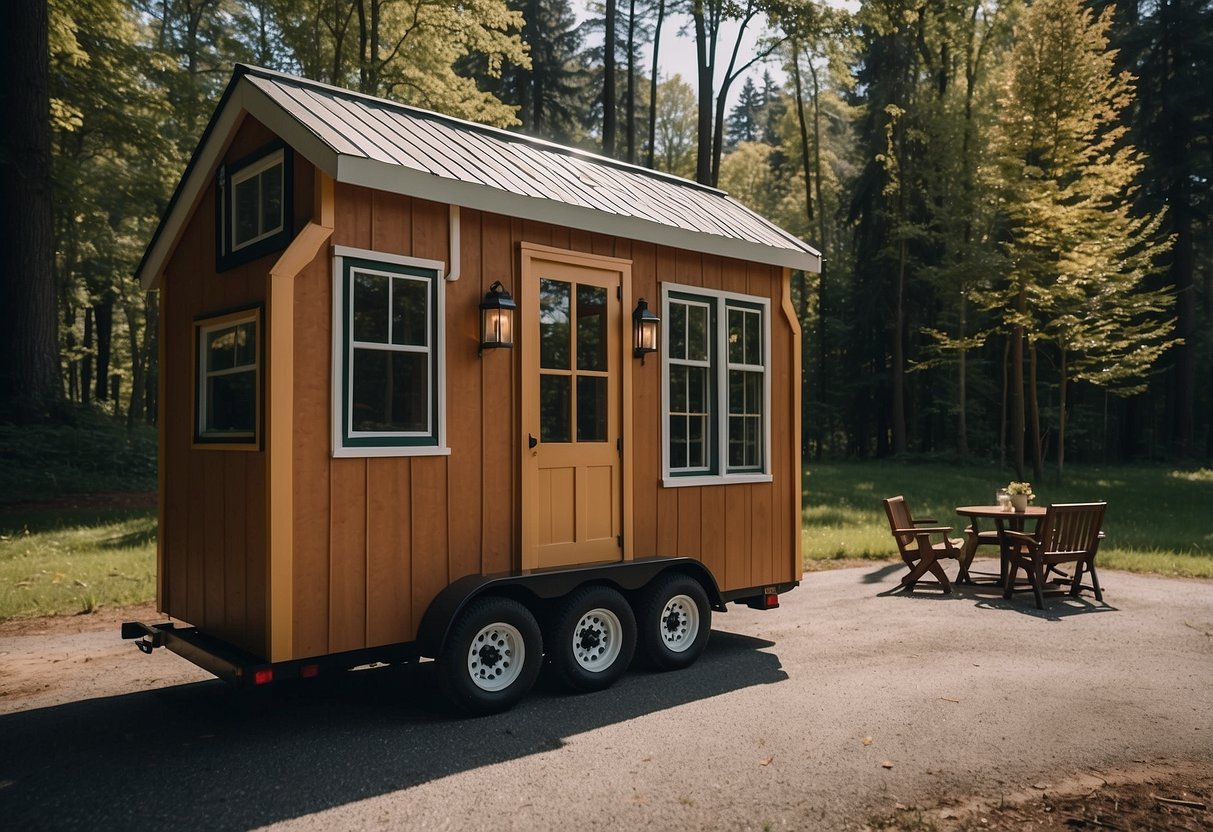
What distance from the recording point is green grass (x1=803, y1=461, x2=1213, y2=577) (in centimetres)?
1202

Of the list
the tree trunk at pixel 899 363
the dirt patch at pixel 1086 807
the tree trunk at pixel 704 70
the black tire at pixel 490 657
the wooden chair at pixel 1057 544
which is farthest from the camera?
the tree trunk at pixel 899 363

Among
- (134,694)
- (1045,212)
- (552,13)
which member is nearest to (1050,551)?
(134,694)

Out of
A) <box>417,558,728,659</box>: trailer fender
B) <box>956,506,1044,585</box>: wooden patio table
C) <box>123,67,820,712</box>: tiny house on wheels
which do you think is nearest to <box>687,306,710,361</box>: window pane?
<box>123,67,820,712</box>: tiny house on wheels

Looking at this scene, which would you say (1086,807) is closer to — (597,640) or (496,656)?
(597,640)

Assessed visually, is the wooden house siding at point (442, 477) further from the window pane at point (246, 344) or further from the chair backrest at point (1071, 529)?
the chair backrest at point (1071, 529)

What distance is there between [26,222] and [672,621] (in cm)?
1397

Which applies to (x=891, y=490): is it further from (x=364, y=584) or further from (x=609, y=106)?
(x=364, y=584)

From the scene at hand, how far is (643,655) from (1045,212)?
16.2 metres

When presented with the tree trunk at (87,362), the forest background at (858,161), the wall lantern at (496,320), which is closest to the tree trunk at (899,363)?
the forest background at (858,161)

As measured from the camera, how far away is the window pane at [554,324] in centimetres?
637

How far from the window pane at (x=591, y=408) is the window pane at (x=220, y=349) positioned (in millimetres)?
2290

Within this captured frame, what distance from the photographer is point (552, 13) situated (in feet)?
96.1

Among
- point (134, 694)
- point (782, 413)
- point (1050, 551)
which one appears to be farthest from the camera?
point (1050, 551)

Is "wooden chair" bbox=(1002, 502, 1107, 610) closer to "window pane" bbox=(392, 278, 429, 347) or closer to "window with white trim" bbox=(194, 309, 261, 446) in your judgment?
"window pane" bbox=(392, 278, 429, 347)
